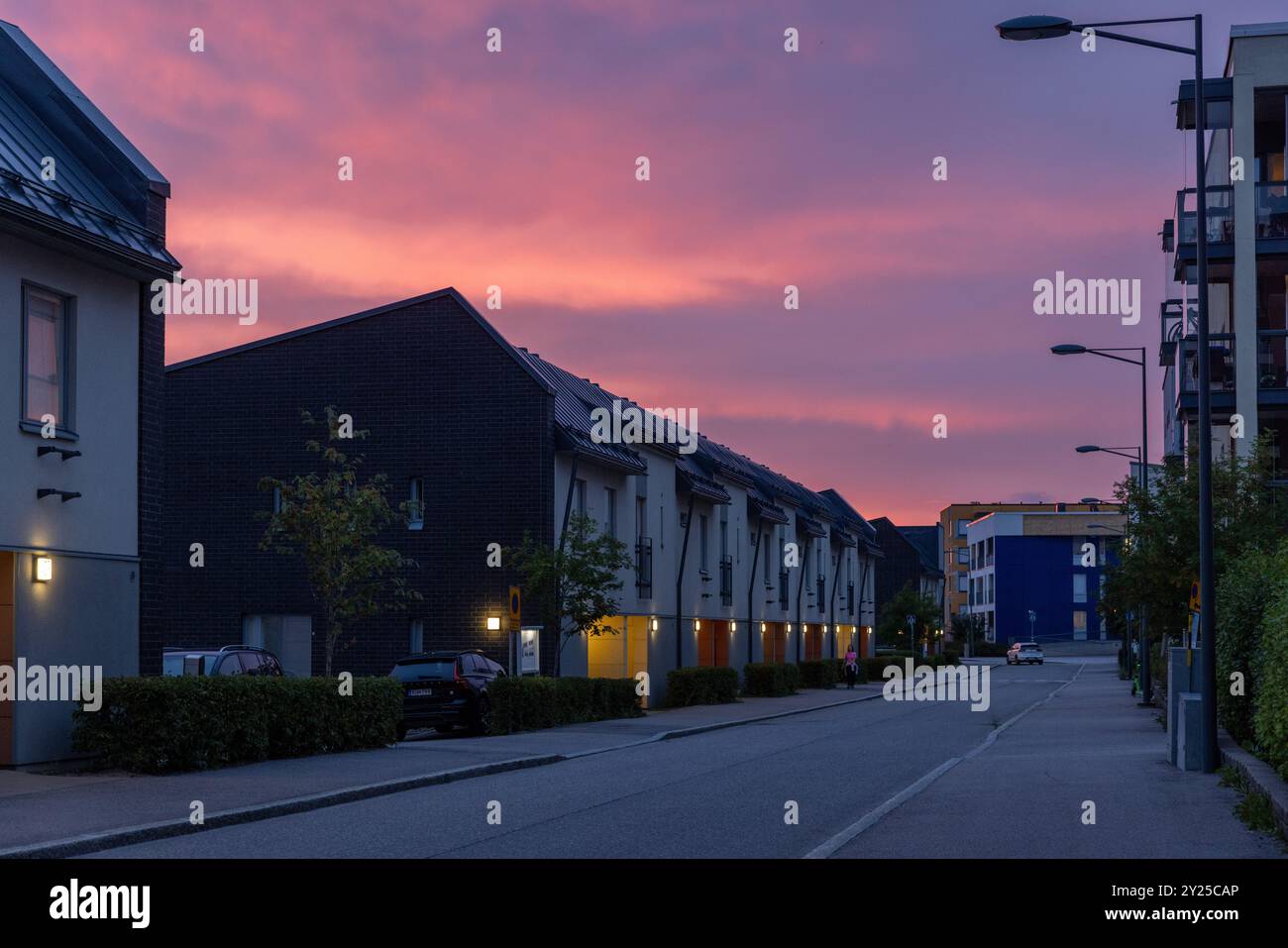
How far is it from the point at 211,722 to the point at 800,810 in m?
7.15

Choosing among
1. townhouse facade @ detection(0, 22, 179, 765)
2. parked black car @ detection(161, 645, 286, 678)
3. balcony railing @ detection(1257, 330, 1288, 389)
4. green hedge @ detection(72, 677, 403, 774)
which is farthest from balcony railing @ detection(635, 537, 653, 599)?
townhouse facade @ detection(0, 22, 179, 765)

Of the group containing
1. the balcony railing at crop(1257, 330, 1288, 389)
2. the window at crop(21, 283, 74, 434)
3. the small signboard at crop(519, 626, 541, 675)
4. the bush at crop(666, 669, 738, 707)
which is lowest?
the bush at crop(666, 669, 738, 707)

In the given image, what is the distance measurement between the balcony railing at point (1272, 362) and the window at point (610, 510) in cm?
1509

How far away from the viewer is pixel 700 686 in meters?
41.0

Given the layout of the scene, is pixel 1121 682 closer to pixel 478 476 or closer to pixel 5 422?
pixel 478 476

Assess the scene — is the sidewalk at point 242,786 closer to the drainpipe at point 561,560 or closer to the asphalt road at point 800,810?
the asphalt road at point 800,810

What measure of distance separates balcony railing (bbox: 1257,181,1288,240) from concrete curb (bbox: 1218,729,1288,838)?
18941 mm

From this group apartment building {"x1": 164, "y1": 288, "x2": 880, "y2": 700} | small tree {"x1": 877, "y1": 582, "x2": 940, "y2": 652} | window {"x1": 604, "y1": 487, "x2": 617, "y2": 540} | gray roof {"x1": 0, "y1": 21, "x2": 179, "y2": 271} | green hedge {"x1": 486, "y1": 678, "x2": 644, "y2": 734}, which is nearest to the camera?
gray roof {"x1": 0, "y1": 21, "x2": 179, "y2": 271}

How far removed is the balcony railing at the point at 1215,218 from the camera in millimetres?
35875

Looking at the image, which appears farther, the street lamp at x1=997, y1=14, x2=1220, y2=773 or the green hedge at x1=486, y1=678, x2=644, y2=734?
the green hedge at x1=486, y1=678, x2=644, y2=734

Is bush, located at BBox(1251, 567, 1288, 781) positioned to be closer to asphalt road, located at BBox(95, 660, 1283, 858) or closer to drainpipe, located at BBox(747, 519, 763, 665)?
asphalt road, located at BBox(95, 660, 1283, 858)

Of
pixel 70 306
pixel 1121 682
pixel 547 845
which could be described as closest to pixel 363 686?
pixel 70 306

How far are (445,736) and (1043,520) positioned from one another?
119712 millimetres

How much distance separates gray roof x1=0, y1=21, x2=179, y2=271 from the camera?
18.8 metres
